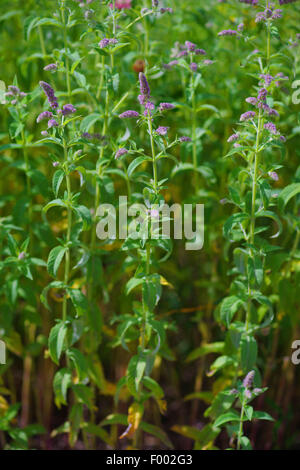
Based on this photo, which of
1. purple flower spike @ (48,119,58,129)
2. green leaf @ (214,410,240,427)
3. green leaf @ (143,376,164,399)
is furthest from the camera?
green leaf @ (143,376,164,399)

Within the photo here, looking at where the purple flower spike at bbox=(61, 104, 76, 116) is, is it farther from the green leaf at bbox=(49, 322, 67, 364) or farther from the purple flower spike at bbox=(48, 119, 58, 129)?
the green leaf at bbox=(49, 322, 67, 364)

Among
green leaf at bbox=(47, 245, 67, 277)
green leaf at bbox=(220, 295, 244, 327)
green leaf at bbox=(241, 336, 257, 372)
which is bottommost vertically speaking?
green leaf at bbox=(241, 336, 257, 372)

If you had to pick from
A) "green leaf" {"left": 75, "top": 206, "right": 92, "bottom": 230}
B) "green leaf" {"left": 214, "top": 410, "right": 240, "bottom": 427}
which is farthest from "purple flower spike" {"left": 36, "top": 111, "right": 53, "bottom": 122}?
"green leaf" {"left": 214, "top": 410, "right": 240, "bottom": 427}

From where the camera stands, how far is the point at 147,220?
1.84 meters

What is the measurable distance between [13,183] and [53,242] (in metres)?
0.79

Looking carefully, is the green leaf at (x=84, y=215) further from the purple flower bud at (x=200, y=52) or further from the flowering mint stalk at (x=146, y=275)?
the purple flower bud at (x=200, y=52)

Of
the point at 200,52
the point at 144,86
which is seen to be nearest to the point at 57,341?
the point at 144,86

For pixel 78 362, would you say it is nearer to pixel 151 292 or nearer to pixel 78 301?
pixel 78 301

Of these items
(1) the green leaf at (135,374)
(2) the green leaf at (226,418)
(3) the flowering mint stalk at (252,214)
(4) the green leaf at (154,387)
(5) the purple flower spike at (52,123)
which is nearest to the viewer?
(5) the purple flower spike at (52,123)

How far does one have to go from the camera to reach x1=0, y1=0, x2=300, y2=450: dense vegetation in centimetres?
196

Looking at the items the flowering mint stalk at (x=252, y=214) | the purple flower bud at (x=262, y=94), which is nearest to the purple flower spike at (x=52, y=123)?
the flowering mint stalk at (x=252, y=214)

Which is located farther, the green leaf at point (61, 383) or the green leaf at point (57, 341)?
the green leaf at point (61, 383)

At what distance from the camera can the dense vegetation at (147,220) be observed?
6.44 feet

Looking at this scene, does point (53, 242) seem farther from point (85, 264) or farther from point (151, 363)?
point (151, 363)
